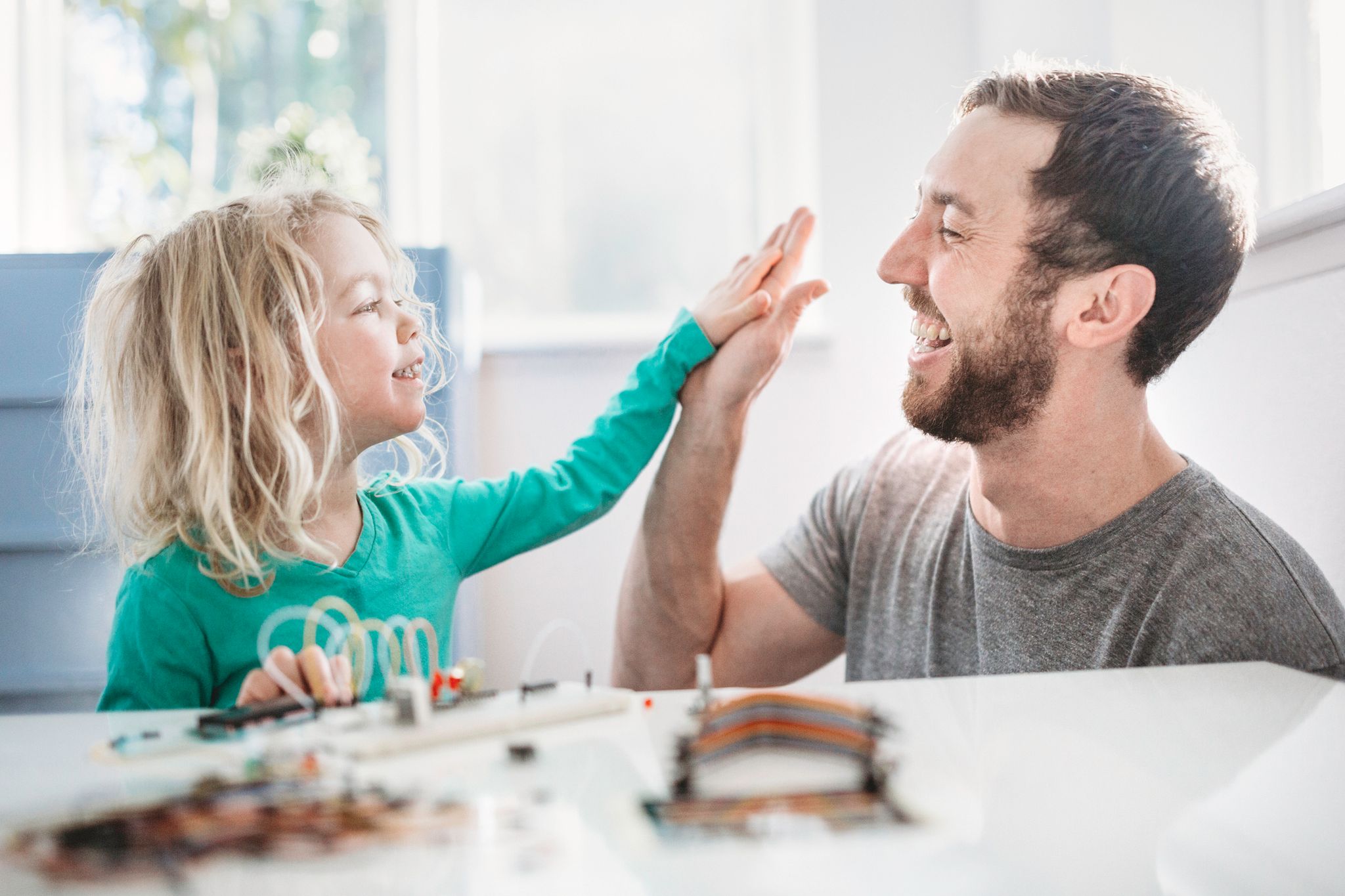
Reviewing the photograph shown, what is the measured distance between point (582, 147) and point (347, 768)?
2.00 metres

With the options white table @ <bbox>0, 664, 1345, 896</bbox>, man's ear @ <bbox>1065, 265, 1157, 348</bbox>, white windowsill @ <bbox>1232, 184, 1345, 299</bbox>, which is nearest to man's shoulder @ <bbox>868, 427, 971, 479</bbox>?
man's ear @ <bbox>1065, 265, 1157, 348</bbox>

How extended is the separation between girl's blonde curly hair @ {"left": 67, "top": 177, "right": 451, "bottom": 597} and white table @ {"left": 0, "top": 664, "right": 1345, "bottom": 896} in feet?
1.12

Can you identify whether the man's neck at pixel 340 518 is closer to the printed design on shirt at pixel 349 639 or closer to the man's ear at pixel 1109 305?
the printed design on shirt at pixel 349 639

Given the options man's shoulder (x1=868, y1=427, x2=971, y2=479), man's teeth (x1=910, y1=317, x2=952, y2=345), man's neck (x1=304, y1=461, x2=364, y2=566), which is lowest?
man's neck (x1=304, y1=461, x2=364, y2=566)

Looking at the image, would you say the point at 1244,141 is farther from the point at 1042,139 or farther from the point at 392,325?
the point at 392,325

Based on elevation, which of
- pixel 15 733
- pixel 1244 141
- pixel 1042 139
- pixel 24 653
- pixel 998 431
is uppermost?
pixel 1244 141

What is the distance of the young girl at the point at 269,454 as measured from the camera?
3.00ft

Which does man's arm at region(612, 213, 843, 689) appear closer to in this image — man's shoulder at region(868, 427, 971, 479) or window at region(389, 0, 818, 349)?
man's shoulder at region(868, 427, 971, 479)

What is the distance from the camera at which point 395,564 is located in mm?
1034

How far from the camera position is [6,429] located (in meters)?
1.64

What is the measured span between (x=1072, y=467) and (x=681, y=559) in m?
0.47

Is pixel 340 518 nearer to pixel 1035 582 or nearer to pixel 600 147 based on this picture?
pixel 1035 582

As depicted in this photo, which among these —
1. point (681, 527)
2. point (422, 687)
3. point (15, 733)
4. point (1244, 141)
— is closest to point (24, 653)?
point (681, 527)

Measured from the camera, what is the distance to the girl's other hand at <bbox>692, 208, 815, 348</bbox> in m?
1.18
